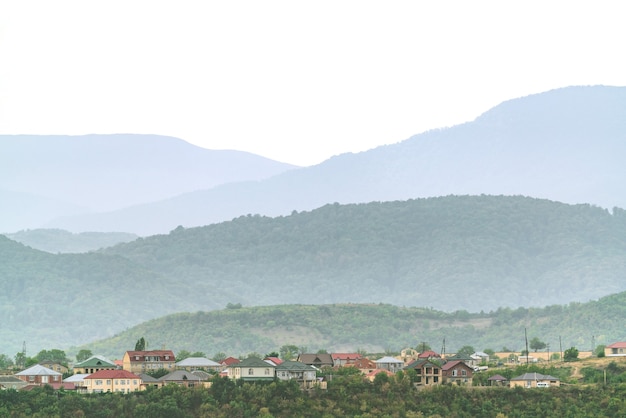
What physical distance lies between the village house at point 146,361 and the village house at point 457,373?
30218 millimetres

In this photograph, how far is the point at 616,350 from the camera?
17862 centimetres

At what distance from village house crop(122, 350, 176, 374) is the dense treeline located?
23.8 m

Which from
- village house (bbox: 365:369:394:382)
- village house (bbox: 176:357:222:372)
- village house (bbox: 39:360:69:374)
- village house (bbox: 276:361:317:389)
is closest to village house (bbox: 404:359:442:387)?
village house (bbox: 365:369:394:382)

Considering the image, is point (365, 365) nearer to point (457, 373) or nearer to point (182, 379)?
point (457, 373)

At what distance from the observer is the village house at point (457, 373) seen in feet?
480

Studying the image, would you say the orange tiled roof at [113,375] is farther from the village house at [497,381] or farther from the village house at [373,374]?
the village house at [497,381]

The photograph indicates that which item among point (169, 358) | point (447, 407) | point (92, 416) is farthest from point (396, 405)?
point (169, 358)

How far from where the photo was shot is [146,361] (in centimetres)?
16012

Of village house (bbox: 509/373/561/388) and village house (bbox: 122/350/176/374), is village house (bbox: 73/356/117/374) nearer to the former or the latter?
village house (bbox: 122/350/176/374)

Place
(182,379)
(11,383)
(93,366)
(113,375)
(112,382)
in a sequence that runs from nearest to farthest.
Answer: (11,383), (112,382), (182,379), (113,375), (93,366)

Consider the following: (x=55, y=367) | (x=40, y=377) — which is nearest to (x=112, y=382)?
(x=40, y=377)

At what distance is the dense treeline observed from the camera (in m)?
128

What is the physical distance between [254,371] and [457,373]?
69.1ft

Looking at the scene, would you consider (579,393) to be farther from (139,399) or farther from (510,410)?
(139,399)
